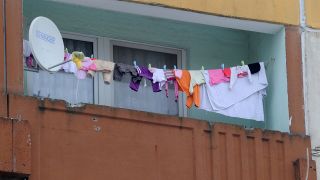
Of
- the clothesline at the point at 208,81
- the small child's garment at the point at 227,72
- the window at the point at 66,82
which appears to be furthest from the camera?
the small child's garment at the point at 227,72

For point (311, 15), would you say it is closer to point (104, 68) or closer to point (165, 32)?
point (165, 32)

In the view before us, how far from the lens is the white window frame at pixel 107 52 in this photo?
15836 mm

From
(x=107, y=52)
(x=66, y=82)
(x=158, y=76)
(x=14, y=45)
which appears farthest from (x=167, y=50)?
(x=14, y=45)

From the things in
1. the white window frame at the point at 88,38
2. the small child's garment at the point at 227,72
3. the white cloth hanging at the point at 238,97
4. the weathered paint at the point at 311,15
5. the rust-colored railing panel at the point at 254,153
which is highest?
the weathered paint at the point at 311,15

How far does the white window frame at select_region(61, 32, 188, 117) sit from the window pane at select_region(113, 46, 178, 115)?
69mm

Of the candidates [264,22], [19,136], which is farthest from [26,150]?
[264,22]

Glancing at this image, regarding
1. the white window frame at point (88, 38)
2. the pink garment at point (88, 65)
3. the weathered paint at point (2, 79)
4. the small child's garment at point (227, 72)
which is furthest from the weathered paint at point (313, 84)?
the weathered paint at point (2, 79)

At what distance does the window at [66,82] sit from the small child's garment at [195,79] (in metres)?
1.44

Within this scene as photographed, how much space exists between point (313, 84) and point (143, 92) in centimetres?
250

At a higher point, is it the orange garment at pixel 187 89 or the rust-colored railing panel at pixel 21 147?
the orange garment at pixel 187 89

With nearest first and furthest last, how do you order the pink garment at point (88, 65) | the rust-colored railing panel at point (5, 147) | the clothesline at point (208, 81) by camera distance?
the rust-colored railing panel at point (5, 147), the pink garment at point (88, 65), the clothesline at point (208, 81)

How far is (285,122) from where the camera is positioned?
16.0 metres

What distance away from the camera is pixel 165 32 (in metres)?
16.7

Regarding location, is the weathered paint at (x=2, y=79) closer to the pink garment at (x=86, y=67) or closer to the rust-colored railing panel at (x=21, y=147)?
the rust-colored railing panel at (x=21, y=147)
